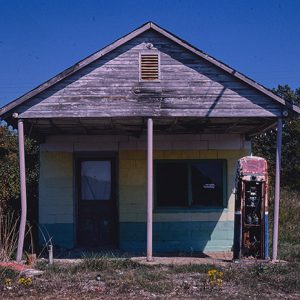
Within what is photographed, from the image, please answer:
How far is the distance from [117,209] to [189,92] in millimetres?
3977

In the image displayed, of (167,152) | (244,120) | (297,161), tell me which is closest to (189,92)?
(244,120)

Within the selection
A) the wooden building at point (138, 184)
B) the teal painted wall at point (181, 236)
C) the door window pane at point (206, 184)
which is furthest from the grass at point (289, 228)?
the door window pane at point (206, 184)

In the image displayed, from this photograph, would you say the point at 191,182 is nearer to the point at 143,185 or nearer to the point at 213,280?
the point at 143,185

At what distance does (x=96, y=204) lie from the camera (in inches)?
548

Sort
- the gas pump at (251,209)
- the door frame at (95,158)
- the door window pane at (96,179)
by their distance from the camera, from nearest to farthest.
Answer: the gas pump at (251,209) < the door frame at (95,158) < the door window pane at (96,179)

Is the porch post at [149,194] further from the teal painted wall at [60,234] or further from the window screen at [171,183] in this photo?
the teal painted wall at [60,234]

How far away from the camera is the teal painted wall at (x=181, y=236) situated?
13609 mm

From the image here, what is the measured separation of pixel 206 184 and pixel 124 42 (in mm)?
4396

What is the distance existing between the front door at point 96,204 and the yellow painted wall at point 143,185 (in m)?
0.35

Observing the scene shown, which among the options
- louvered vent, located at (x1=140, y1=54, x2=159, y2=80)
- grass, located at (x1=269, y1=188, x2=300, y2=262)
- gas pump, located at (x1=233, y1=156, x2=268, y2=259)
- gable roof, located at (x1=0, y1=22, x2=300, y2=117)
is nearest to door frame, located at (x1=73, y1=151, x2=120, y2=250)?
louvered vent, located at (x1=140, y1=54, x2=159, y2=80)

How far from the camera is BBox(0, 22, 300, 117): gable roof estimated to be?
434 inches

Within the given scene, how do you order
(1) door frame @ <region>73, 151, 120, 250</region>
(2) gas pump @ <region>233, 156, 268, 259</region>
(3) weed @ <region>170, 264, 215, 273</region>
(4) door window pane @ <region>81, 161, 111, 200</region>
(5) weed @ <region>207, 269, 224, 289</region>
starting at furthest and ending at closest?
1. (4) door window pane @ <region>81, 161, 111, 200</region>
2. (1) door frame @ <region>73, 151, 120, 250</region>
3. (2) gas pump @ <region>233, 156, 268, 259</region>
4. (3) weed @ <region>170, 264, 215, 273</region>
5. (5) weed @ <region>207, 269, 224, 289</region>

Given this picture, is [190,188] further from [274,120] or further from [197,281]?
[197,281]

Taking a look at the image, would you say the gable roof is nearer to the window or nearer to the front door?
the window
